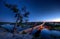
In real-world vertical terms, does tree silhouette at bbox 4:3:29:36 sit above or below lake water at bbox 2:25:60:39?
above

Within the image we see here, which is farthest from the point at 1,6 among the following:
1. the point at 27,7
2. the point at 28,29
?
the point at 28,29

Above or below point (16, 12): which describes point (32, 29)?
below

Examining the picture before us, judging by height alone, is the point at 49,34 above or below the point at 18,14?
below

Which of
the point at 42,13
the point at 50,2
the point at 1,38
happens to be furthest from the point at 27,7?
the point at 1,38

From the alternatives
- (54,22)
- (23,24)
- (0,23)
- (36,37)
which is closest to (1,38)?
(0,23)

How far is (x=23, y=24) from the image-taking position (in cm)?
213

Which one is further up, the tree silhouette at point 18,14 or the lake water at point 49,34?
the tree silhouette at point 18,14

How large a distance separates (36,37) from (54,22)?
1.43 ft

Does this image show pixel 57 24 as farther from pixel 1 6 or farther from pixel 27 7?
pixel 1 6

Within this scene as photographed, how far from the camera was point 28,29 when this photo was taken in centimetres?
212

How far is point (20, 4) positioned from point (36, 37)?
68cm

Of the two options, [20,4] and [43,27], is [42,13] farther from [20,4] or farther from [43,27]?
[20,4]

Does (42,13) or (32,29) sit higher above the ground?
(42,13)

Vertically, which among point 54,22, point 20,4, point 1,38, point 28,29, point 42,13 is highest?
point 20,4
